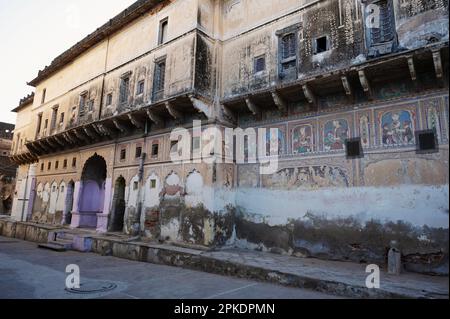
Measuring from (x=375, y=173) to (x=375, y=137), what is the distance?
36.2 inches

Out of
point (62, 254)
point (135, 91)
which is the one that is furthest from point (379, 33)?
point (62, 254)

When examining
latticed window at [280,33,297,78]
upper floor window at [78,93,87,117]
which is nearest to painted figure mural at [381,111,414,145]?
latticed window at [280,33,297,78]

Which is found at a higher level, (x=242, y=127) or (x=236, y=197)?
(x=242, y=127)

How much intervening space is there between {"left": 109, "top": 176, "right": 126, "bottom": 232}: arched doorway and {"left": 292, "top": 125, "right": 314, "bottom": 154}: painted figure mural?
7782 millimetres

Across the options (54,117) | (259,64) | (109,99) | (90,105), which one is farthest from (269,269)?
(54,117)

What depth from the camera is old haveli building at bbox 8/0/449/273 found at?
6.96 meters

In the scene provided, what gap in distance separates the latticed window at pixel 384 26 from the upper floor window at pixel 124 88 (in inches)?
371

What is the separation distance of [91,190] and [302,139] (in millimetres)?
11693

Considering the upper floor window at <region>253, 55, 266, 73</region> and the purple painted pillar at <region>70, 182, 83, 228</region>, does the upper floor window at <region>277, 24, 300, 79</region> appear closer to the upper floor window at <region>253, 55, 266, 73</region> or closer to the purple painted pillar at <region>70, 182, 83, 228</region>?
the upper floor window at <region>253, 55, 266, 73</region>

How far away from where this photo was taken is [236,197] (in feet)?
33.2

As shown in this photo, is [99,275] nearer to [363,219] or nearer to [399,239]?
[363,219]

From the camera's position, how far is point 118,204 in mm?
13133

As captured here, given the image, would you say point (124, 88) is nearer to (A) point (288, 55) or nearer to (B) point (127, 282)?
(A) point (288, 55)
